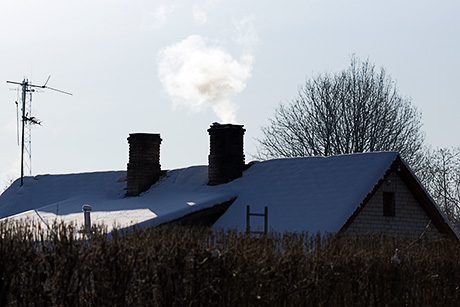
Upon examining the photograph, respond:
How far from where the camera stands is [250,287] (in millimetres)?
9492

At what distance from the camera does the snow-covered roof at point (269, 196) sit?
20625 millimetres

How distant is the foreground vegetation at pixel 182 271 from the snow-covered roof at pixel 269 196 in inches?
335

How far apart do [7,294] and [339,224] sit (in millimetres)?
12689

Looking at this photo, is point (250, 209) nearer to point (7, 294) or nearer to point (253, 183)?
point (253, 183)

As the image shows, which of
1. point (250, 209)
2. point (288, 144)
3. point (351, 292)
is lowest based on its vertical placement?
point (351, 292)

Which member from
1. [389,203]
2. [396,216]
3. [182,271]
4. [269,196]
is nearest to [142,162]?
[269,196]

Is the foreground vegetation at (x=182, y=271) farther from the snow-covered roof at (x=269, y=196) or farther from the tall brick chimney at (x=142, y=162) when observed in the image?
the tall brick chimney at (x=142, y=162)

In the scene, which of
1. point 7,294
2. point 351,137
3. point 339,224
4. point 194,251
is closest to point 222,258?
point 194,251

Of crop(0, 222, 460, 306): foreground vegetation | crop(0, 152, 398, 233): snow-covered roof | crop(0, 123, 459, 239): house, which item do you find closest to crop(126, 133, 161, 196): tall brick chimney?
crop(0, 123, 459, 239): house

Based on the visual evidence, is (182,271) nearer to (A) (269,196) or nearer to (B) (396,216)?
(A) (269,196)

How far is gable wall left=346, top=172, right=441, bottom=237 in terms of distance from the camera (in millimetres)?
21250

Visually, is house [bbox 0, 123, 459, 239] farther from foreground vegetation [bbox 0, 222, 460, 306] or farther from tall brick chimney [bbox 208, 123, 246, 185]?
foreground vegetation [bbox 0, 222, 460, 306]

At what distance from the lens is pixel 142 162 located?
2695cm

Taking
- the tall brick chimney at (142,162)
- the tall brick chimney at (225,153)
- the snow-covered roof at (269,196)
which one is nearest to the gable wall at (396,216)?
the snow-covered roof at (269,196)
